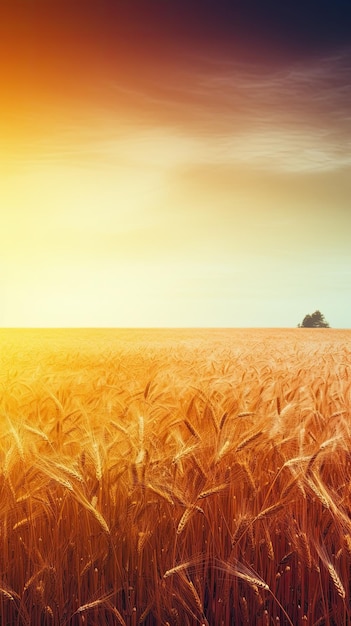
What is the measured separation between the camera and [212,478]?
9.82 ft

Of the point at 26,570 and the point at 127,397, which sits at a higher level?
the point at 127,397

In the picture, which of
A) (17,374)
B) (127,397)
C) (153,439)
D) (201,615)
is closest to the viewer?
(201,615)

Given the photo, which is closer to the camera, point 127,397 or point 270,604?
point 270,604

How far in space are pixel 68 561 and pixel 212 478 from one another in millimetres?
719

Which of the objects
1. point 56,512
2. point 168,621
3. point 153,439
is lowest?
point 168,621

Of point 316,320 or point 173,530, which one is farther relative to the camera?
point 316,320

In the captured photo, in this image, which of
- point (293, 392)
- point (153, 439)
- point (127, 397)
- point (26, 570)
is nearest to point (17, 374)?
point (127, 397)

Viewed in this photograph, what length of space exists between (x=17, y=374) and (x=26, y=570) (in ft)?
13.0

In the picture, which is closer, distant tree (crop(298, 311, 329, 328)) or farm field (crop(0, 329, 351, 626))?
farm field (crop(0, 329, 351, 626))

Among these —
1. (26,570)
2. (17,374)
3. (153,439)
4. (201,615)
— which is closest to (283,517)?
(201,615)

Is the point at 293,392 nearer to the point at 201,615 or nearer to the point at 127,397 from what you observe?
the point at 127,397

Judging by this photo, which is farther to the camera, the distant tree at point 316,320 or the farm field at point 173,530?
the distant tree at point 316,320

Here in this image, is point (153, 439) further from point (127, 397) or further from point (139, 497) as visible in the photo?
point (127, 397)

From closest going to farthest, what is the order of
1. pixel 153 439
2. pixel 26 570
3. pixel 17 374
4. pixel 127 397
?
pixel 26 570 < pixel 153 439 < pixel 127 397 < pixel 17 374
